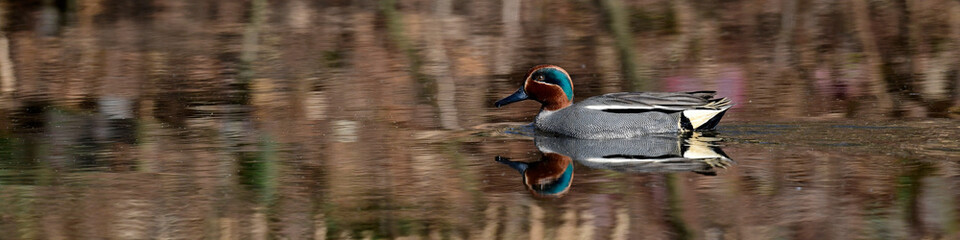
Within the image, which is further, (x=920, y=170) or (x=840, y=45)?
(x=840, y=45)

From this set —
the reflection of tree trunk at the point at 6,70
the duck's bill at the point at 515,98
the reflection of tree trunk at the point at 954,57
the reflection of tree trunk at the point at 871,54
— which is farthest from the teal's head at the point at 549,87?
the reflection of tree trunk at the point at 6,70

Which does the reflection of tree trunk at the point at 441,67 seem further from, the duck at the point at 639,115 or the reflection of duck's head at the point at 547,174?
the reflection of duck's head at the point at 547,174

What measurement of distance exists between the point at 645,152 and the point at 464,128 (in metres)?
1.50

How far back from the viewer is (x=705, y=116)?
9.39m

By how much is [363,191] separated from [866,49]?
8.33m

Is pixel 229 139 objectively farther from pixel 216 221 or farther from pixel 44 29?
pixel 44 29

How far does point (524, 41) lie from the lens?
15828 millimetres

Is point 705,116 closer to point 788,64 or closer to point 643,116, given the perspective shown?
point 643,116


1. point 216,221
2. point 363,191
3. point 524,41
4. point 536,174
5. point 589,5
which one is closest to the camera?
point 216,221

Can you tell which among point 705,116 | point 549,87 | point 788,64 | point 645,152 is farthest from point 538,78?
point 788,64

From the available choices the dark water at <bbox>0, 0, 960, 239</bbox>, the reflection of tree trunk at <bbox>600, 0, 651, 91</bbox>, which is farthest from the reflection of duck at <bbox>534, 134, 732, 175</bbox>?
the reflection of tree trunk at <bbox>600, 0, 651, 91</bbox>

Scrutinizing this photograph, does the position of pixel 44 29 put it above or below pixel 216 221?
below

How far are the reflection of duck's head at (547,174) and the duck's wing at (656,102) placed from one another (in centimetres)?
91

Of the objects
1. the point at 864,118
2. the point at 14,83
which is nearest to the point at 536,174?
the point at 864,118
